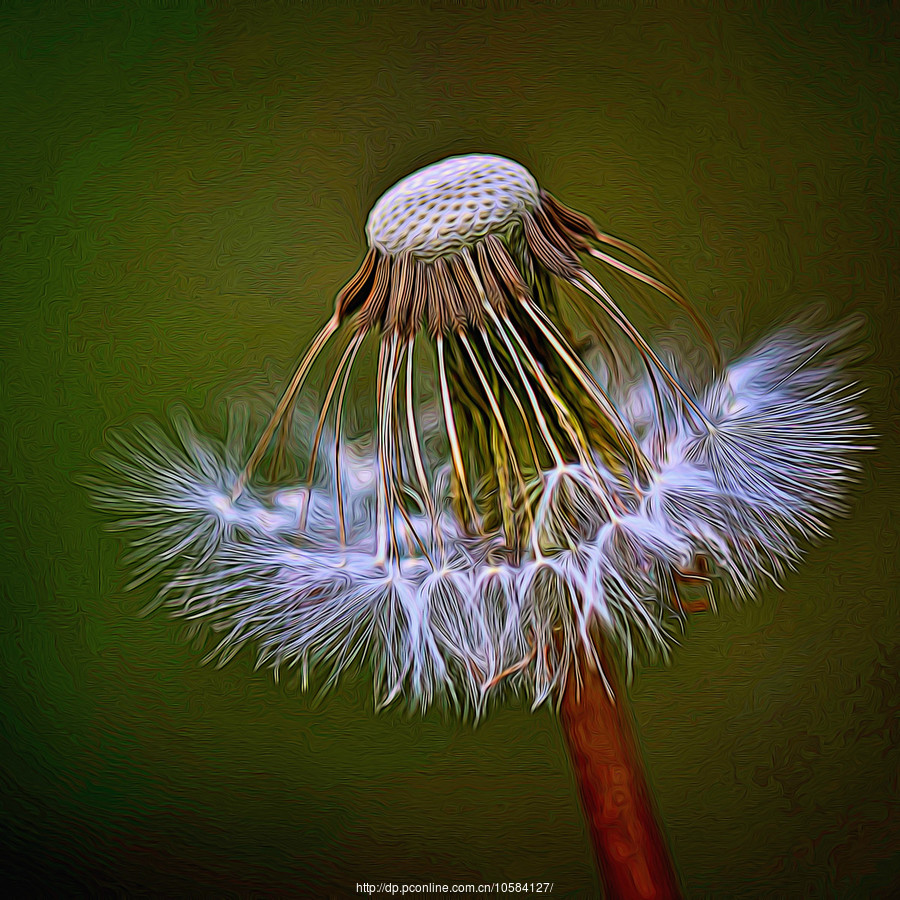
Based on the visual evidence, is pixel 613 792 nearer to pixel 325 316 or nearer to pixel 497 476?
pixel 497 476

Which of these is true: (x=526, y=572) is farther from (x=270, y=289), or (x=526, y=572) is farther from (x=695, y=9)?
(x=695, y=9)

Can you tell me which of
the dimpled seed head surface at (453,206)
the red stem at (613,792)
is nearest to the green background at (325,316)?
the red stem at (613,792)

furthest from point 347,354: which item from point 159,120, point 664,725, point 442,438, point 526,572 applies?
point 664,725

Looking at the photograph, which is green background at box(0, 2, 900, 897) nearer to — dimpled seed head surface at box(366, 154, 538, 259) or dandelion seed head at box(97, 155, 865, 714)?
dandelion seed head at box(97, 155, 865, 714)

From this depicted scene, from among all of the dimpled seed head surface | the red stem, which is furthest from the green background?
the dimpled seed head surface

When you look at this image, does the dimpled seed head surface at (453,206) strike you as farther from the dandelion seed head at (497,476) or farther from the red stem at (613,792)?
the red stem at (613,792)

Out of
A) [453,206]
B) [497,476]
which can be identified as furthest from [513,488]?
[453,206]

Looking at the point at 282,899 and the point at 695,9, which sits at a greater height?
the point at 695,9
